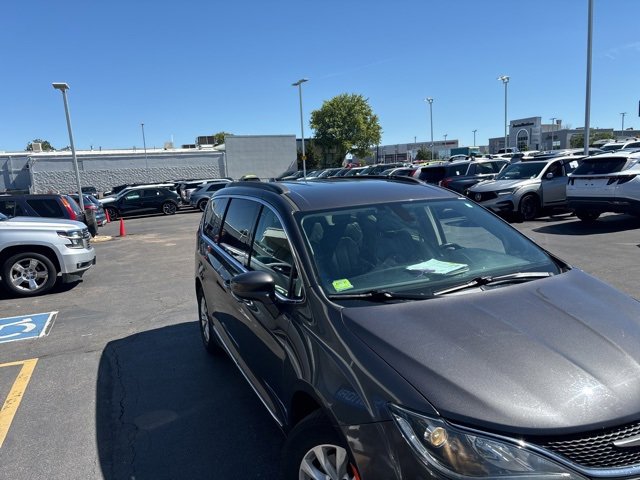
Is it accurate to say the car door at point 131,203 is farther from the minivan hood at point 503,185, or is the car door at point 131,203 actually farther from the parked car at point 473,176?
the minivan hood at point 503,185

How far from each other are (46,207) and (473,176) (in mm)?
14390

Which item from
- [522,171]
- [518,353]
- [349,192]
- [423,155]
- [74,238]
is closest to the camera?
[518,353]

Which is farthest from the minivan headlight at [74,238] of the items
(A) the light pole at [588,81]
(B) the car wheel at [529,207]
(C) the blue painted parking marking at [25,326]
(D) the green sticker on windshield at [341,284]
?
(A) the light pole at [588,81]

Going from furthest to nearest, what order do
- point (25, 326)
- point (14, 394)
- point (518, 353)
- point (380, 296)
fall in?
point (25, 326), point (14, 394), point (380, 296), point (518, 353)

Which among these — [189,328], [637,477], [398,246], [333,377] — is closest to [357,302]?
[333,377]

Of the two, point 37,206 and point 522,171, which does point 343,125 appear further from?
point 37,206

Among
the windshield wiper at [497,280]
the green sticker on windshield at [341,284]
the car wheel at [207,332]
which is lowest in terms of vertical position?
the car wheel at [207,332]

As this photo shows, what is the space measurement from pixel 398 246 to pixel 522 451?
1.62 metres

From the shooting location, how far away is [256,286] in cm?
283

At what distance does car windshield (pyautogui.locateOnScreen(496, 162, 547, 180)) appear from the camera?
50.4 ft

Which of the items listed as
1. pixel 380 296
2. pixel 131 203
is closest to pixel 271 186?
pixel 380 296

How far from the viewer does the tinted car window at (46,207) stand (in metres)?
11.6

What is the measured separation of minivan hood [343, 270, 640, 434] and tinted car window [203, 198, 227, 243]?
2638 mm

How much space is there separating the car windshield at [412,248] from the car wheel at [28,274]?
6916mm
